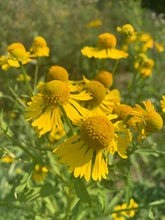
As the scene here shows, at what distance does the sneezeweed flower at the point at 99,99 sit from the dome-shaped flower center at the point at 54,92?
118 mm

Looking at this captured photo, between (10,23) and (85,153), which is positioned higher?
(10,23)

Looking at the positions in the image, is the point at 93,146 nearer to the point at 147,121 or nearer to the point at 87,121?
the point at 87,121

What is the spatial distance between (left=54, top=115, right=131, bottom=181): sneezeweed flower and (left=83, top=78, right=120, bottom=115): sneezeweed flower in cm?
12

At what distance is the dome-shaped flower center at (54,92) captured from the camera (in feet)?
2.60

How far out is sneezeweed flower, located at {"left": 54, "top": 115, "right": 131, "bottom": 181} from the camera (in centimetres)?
69

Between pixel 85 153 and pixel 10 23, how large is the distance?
331cm

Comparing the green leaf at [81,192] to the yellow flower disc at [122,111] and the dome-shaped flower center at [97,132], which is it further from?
the yellow flower disc at [122,111]

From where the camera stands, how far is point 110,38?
1.19 m

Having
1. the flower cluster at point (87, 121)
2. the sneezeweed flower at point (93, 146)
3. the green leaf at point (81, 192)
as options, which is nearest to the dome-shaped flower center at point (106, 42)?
the flower cluster at point (87, 121)

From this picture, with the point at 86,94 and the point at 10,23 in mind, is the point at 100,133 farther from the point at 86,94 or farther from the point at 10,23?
the point at 10,23

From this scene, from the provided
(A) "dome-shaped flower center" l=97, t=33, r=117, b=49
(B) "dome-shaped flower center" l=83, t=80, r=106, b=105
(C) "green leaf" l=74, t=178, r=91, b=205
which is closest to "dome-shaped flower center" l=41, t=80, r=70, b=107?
(B) "dome-shaped flower center" l=83, t=80, r=106, b=105

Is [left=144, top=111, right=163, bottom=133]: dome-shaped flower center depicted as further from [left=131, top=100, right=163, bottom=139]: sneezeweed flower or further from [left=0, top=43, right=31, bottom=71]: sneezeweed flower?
[left=0, top=43, right=31, bottom=71]: sneezeweed flower

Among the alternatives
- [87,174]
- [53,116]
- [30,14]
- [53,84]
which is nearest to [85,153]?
[87,174]

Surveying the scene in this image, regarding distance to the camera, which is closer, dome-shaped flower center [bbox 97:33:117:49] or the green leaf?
the green leaf
